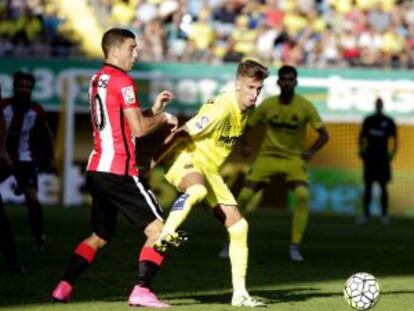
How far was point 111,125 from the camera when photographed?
9.34m

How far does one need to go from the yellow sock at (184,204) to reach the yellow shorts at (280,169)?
4.87m

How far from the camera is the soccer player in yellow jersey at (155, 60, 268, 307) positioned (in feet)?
31.9

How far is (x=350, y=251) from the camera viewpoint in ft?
52.5

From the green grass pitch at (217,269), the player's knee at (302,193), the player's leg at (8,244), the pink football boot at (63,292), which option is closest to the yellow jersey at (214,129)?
the green grass pitch at (217,269)

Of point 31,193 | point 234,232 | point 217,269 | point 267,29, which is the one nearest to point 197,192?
point 234,232

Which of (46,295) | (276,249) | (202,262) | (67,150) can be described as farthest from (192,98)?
(46,295)

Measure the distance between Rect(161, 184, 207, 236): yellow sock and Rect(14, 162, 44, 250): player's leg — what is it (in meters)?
5.31

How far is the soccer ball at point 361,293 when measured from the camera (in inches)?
361

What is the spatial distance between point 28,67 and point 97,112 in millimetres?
16971

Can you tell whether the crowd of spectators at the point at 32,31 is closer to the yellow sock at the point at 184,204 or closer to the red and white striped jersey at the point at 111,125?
the yellow sock at the point at 184,204

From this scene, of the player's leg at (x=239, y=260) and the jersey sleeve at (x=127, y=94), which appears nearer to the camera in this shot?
the jersey sleeve at (x=127, y=94)

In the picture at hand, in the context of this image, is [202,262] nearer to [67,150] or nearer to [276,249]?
[276,249]

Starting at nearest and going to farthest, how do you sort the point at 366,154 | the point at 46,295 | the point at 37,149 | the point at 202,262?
the point at 46,295 < the point at 202,262 < the point at 37,149 < the point at 366,154

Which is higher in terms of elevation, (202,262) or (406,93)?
(406,93)
